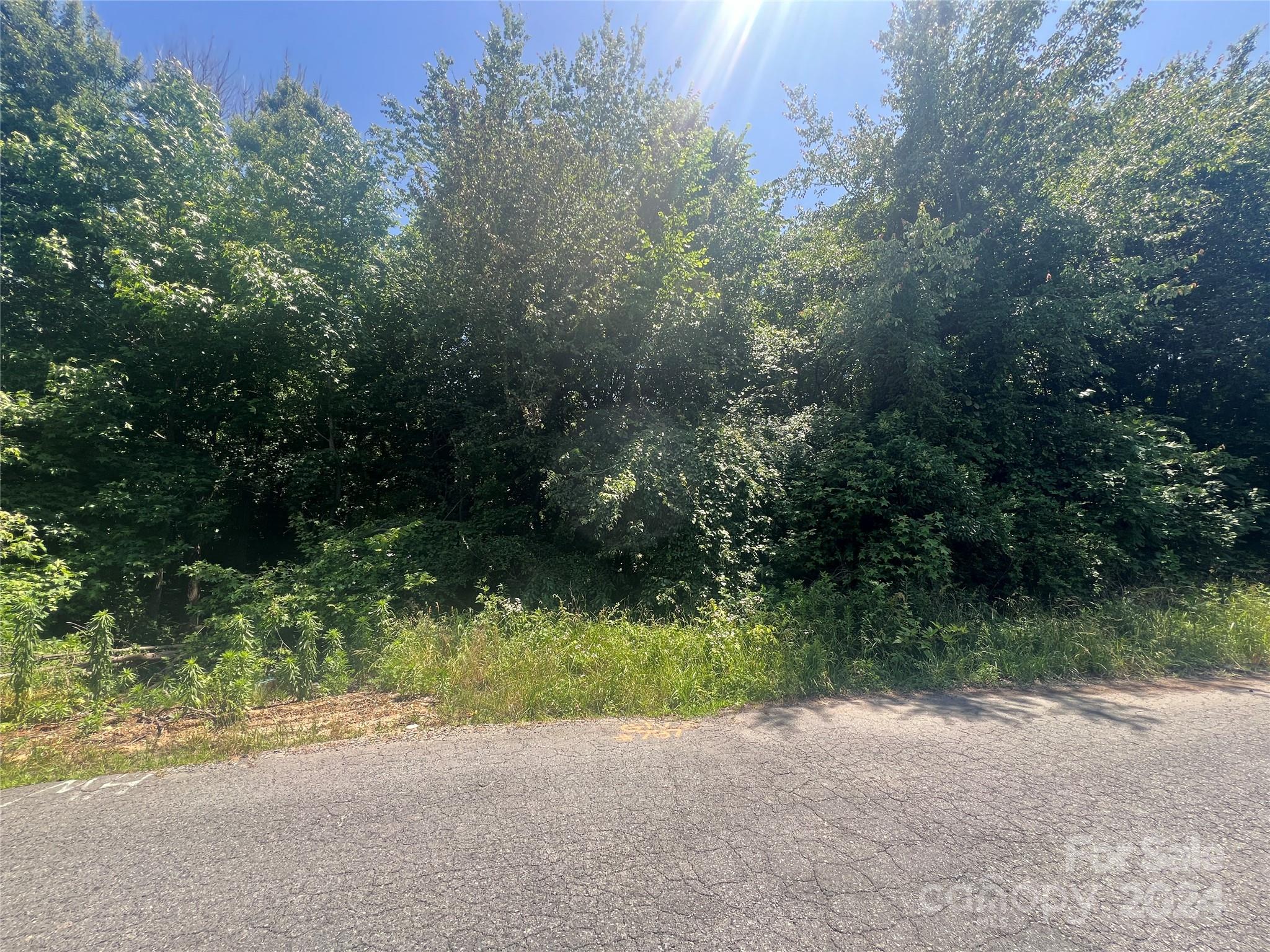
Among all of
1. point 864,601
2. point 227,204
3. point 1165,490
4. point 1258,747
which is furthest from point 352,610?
point 1165,490

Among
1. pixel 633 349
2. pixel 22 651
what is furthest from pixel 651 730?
pixel 633 349

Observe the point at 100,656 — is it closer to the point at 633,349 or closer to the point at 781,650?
the point at 781,650

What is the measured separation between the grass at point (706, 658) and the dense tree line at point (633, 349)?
30.6 inches

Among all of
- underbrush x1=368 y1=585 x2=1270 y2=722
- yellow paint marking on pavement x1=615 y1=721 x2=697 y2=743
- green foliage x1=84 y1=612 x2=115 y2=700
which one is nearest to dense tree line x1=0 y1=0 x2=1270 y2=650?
underbrush x1=368 y1=585 x2=1270 y2=722

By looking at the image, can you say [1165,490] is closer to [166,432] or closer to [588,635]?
[588,635]

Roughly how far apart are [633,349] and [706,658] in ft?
18.7

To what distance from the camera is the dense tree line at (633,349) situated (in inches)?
295

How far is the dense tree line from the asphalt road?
3.21 metres

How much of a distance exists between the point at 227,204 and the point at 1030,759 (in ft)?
47.1

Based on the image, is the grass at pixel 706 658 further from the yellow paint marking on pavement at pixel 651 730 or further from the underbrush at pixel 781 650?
the yellow paint marking on pavement at pixel 651 730

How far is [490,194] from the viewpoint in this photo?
8.66 meters

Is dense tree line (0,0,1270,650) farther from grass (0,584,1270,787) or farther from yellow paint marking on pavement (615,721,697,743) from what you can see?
yellow paint marking on pavement (615,721,697,743)

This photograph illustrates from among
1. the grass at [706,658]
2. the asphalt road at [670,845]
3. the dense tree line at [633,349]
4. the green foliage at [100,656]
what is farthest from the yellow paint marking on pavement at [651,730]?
the green foliage at [100,656]

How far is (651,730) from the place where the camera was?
3857 millimetres
